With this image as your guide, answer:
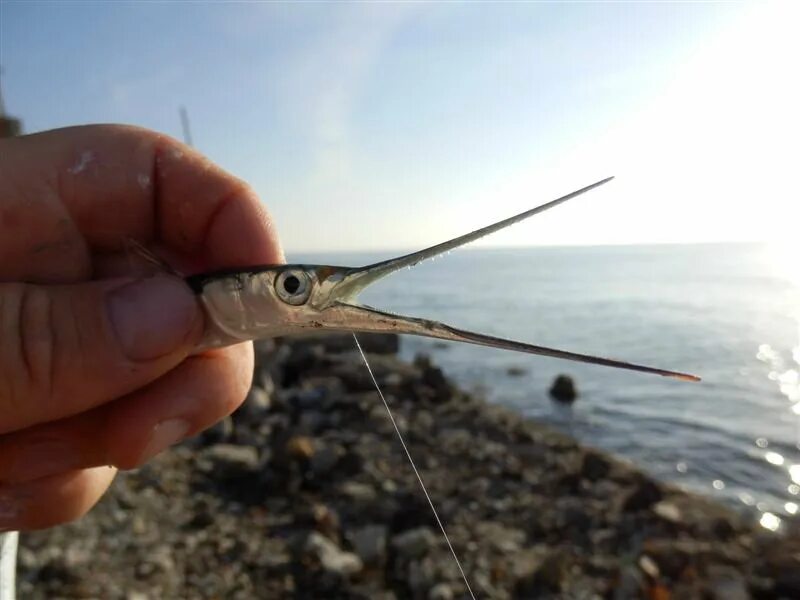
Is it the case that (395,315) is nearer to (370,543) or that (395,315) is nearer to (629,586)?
(370,543)

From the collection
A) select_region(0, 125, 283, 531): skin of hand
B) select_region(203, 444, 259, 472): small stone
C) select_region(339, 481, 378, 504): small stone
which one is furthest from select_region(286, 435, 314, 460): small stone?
select_region(0, 125, 283, 531): skin of hand

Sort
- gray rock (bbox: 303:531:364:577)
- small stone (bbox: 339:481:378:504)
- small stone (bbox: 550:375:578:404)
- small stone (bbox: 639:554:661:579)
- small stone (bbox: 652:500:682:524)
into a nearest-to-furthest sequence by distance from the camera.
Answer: gray rock (bbox: 303:531:364:577)
small stone (bbox: 639:554:661:579)
small stone (bbox: 339:481:378:504)
small stone (bbox: 652:500:682:524)
small stone (bbox: 550:375:578:404)

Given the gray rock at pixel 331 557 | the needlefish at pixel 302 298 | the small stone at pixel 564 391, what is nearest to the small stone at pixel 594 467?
the gray rock at pixel 331 557

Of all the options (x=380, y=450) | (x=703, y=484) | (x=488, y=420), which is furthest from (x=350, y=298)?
(x=488, y=420)

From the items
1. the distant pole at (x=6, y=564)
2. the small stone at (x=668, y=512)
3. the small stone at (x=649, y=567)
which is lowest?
the small stone at (x=668, y=512)

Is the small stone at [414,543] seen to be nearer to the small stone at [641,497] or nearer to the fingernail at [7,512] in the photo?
the small stone at [641,497]

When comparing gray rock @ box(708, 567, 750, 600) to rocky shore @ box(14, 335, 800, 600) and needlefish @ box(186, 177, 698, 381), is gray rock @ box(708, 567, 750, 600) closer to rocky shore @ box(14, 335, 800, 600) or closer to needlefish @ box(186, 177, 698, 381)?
rocky shore @ box(14, 335, 800, 600)
